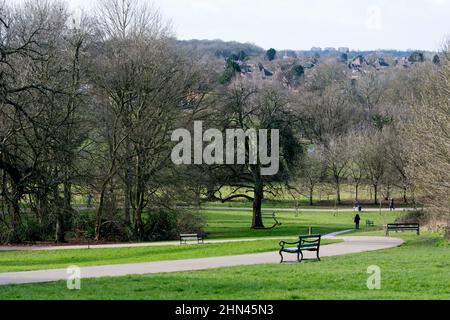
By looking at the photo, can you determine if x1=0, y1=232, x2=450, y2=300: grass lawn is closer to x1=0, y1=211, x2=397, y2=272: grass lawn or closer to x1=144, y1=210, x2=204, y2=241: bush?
x1=0, y1=211, x2=397, y2=272: grass lawn

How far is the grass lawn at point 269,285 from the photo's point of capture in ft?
45.4

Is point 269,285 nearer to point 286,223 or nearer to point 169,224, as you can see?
point 169,224

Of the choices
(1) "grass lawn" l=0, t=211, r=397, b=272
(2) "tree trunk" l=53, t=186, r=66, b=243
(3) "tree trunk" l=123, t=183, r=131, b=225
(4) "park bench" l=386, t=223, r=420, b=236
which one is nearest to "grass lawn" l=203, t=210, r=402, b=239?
(1) "grass lawn" l=0, t=211, r=397, b=272

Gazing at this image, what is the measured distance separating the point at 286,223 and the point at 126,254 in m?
27.9

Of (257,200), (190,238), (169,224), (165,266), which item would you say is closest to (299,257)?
(165,266)

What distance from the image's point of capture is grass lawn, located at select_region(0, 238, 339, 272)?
27750 mm

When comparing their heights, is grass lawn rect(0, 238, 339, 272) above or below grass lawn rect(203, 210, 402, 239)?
above

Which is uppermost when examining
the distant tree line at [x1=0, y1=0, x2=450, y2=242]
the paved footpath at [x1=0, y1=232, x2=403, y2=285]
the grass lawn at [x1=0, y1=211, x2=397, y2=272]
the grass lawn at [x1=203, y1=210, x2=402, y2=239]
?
the distant tree line at [x1=0, y1=0, x2=450, y2=242]

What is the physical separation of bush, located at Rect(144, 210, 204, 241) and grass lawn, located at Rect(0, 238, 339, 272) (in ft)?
34.5

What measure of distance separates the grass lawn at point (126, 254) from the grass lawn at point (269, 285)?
8.11m
